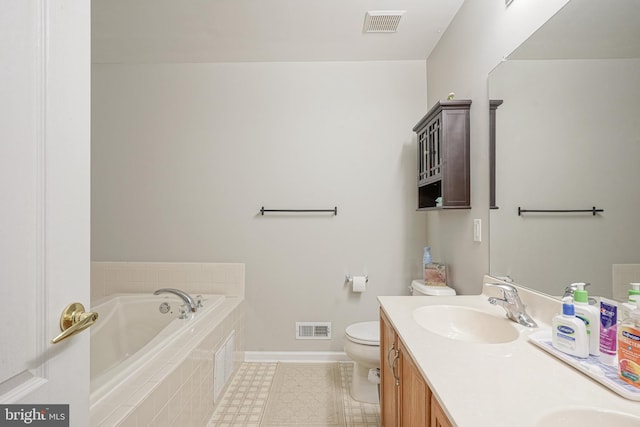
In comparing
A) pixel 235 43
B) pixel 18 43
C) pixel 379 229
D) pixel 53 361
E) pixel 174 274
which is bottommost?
pixel 174 274

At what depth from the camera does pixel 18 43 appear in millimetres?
529

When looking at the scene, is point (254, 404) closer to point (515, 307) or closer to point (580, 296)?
point (515, 307)

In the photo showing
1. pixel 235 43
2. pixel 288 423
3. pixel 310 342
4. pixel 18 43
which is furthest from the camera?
pixel 310 342

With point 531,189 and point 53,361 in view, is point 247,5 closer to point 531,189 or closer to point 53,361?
point 531,189

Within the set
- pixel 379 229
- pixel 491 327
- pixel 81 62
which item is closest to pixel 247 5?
pixel 81 62

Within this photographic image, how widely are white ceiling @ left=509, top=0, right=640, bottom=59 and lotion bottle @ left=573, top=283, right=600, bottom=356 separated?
2.27ft

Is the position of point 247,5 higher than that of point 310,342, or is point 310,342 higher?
point 247,5

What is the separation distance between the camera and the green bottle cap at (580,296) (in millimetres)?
841

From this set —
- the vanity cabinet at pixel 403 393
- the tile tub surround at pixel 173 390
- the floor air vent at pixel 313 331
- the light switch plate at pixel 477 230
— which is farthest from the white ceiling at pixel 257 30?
the floor air vent at pixel 313 331

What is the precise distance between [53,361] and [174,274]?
1860 mm

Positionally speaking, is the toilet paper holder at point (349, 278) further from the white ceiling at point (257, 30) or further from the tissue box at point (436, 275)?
the white ceiling at point (257, 30)

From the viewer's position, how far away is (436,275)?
6.36ft

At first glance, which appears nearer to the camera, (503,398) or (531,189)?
(503,398)

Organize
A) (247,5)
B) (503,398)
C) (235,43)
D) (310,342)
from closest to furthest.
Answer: (503,398) < (247,5) < (235,43) < (310,342)
